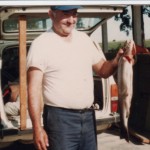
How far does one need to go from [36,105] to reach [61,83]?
25cm

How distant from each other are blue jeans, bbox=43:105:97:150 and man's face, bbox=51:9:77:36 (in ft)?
1.88

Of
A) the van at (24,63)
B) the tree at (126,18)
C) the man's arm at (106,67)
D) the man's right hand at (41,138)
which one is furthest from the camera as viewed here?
the tree at (126,18)

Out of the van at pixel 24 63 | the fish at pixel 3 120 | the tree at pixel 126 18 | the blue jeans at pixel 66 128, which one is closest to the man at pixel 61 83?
the blue jeans at pixel 66 128

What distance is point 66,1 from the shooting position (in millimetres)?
3080

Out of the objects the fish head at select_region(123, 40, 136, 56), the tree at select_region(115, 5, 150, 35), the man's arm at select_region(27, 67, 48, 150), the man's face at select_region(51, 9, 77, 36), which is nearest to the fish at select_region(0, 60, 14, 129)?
the man's arm at select_region(27, 67, 48, 150)

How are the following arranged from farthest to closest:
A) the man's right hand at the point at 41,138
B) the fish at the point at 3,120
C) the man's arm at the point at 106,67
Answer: the fish at the point at 3,120, the man's arm at the point at 106,67, the man's right hand at the point at 41,138

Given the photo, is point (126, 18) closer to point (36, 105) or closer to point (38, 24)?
point (38, 24)

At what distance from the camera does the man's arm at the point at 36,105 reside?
2955 millimetres

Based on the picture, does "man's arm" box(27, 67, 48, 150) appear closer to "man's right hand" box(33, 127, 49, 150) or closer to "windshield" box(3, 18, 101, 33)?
"man's right hand" box(33, 127, 49, 150)

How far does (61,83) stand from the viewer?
3068 mm

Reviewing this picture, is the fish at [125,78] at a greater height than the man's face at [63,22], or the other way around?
the man's face at [63,22]

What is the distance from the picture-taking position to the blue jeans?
3.11 metres

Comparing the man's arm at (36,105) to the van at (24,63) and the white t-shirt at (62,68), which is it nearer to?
the white t-shirt at (62,68)

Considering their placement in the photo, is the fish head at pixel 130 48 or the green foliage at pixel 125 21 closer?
the fish head at pixel 130 48
